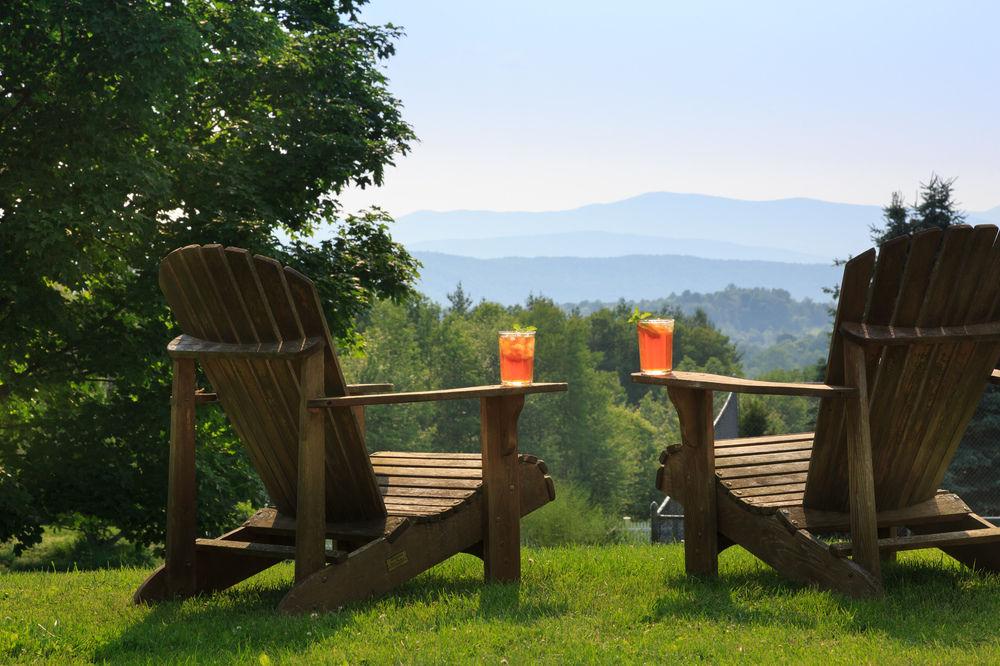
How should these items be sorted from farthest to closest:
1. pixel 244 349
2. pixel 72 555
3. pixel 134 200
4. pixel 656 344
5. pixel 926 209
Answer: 1. pixel 926 209
2. pixel 72 555
3. pixel 134 200
4. pixel 656 344
5. pixel 244 349

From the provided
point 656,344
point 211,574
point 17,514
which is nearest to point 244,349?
point 211,574

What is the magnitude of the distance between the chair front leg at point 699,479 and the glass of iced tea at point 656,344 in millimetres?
158

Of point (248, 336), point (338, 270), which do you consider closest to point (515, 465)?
point (248, 336)

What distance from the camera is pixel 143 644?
12.8 feet

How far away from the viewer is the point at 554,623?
12.9 ft

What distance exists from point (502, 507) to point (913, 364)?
1.90 metres

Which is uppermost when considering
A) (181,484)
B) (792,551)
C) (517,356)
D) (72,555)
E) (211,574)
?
(517,356)

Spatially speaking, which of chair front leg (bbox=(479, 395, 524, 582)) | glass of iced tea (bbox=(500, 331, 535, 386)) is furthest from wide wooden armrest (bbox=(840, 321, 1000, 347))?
chair front leg (bbox=(479, 395, 524, 582))

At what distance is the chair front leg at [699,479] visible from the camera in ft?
16.0

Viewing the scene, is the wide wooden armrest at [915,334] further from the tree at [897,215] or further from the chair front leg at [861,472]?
the tree at [897,215]

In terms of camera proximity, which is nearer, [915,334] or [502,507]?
[915,334]

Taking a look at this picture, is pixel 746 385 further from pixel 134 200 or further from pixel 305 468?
pixel 134 200

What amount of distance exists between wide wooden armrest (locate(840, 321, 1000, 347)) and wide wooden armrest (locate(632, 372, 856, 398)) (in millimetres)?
230

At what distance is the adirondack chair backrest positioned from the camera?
4.21m
